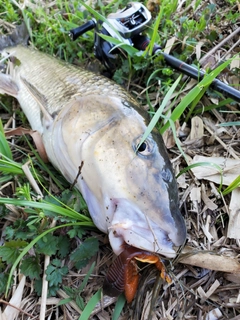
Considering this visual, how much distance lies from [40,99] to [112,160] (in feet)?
2.84

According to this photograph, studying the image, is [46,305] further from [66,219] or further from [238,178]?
[238,178]

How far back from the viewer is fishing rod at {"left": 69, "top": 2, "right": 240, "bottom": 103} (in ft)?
8.68

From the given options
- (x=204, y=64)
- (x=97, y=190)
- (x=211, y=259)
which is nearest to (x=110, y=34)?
(x=204, y=64)

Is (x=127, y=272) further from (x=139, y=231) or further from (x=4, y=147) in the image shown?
(x=4, y=147)

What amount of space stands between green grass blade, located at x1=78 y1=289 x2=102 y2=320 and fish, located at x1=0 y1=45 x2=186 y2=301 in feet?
0.26

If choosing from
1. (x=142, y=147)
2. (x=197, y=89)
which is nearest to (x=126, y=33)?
(x=197, y=89)

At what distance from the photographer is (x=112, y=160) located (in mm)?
1950

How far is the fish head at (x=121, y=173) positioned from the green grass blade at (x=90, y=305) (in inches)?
10.3

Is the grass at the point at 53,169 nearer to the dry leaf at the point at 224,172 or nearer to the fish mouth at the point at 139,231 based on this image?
the dry leaf at the point at 224,172

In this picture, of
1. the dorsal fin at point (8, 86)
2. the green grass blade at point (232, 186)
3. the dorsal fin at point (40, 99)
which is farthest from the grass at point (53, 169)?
the dorsal fin at point (40, 99)

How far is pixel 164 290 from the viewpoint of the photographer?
1962 mm

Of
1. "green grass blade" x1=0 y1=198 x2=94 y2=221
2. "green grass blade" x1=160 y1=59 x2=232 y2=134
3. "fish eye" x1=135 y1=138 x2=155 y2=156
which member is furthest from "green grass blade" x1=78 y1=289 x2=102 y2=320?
"green grass blade" x1=160 y1=59 x2=232 y2=134

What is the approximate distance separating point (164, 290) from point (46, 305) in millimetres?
624

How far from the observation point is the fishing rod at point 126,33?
2.65m
